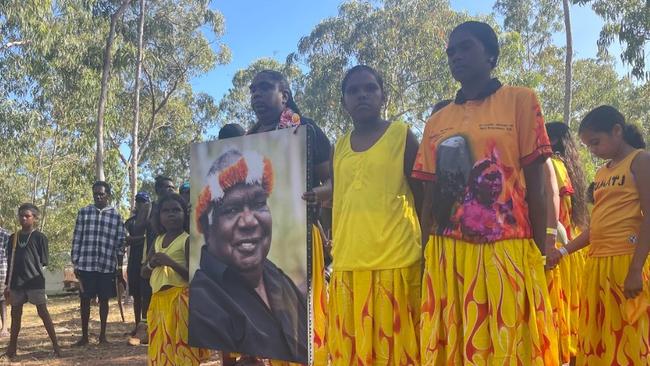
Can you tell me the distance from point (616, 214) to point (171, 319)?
8.54 feet

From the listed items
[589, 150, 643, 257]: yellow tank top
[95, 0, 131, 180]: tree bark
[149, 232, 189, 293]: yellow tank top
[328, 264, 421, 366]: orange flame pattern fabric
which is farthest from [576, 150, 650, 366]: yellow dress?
[95, 0, 131, 180]: tree bark

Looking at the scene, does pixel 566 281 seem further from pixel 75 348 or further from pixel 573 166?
pixel 75 348

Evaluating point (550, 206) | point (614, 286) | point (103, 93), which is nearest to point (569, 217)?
point (614, 286)

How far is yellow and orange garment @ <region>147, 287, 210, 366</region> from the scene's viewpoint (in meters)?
3.57

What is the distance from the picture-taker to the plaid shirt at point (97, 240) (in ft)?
21.4

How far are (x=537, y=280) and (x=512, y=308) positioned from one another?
0.14 m

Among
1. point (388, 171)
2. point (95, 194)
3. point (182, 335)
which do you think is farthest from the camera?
point (95, 194)

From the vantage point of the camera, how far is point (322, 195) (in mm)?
2869

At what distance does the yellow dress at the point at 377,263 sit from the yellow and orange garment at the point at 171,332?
49.6 inches

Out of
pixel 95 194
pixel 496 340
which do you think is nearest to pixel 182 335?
pixel 496 340

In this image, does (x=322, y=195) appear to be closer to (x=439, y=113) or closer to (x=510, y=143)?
(x=439, y=113)

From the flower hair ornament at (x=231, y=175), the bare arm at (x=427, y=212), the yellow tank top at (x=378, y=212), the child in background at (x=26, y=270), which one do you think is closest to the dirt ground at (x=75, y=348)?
the child in background at (x=26, y=270)

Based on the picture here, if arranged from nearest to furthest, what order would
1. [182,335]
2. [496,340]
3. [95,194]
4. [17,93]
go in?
[496,340], [182,335], [95,194], [17,93]

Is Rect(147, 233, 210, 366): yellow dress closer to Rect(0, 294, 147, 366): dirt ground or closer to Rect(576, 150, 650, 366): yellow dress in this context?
Rect(0, 294, 147, 366): dirt ground
